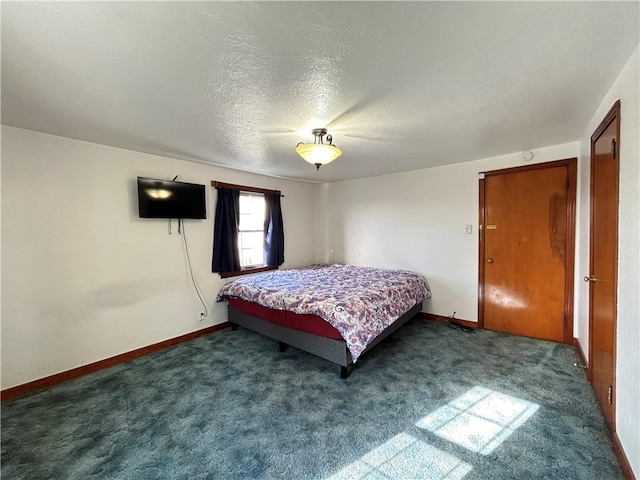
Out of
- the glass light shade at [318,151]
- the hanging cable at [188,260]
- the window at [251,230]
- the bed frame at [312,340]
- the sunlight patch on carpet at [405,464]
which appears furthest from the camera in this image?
the window at [251,230]

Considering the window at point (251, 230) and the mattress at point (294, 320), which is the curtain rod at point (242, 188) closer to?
the window at point (251, 230)

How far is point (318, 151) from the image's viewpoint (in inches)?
88.4

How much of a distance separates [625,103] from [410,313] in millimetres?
2774

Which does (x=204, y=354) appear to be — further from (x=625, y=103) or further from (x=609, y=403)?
(x=625, y=103)

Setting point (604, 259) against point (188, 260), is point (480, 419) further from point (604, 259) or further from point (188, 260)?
point (188, 260)

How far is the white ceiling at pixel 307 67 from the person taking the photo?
1.14 meters

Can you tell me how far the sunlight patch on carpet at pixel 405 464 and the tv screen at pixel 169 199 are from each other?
9.88ft

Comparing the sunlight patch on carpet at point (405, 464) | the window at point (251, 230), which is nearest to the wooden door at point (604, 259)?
the sunlight patch on carpet at point (405, 464)

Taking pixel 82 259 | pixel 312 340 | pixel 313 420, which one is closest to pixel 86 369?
pixel 82 259

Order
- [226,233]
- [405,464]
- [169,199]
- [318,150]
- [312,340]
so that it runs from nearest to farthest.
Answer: [405,464], [318,150], [312,340], [169,199], [226,233]

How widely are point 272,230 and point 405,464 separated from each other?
3.49 meters

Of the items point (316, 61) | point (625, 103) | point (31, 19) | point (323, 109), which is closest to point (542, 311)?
point (625, 103)

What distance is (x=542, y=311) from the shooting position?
3.18 m

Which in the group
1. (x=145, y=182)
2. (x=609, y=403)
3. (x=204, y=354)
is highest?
(x=145, y=182)
